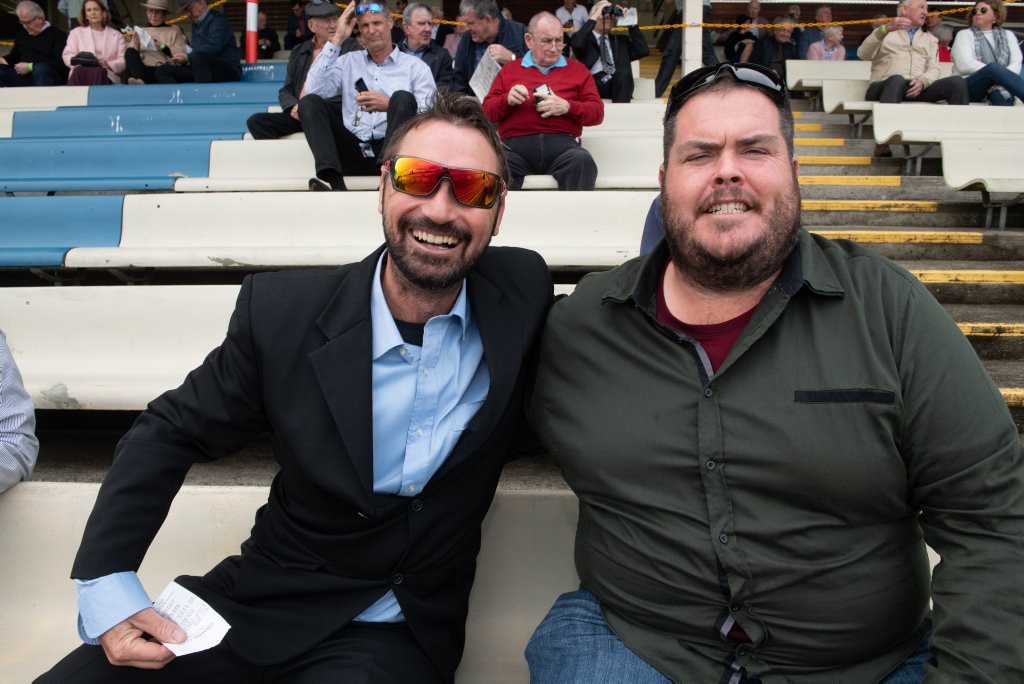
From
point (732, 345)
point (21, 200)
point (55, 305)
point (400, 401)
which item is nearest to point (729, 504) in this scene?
point (732, 345)

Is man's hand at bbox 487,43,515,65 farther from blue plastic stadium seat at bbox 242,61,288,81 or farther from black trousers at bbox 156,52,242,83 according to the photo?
blue plastic stadium seat at bbox 242,61,288,81

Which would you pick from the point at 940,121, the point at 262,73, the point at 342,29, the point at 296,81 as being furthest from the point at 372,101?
the point at 262,73

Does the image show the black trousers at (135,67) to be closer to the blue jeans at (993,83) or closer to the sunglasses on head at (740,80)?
the sunglasses on head at (740,80)

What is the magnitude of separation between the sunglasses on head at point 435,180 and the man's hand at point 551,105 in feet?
7.60

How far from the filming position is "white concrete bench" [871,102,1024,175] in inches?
173

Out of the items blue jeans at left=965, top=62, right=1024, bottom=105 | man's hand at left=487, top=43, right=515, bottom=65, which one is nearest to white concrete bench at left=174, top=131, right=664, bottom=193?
man's hand at left=487, top=43, right=515, bottom=65

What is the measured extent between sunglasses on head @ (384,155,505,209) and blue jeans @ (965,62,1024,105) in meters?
5.34

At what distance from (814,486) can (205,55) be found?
6.49 m

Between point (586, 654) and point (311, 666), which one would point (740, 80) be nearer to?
point (586, 654)

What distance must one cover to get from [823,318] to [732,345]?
0.53 feet

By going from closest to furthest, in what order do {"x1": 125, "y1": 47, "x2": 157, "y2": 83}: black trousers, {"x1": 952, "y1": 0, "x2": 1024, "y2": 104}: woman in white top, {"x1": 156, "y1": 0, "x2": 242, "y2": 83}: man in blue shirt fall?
1. {"x1": 952, "y1": 0, "x2": 1024, "y2": 104}: woman in white top
2. {"x1": 156, "y1": 0, "x2": 242, "y2": 83}: man in blue shirt
3. {"x1": 125, "y1": 47, "x2": 157, "y2": 83}: black trousers

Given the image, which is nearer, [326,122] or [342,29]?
[326,122]

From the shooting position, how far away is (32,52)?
697 cm

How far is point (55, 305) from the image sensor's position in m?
2.72
